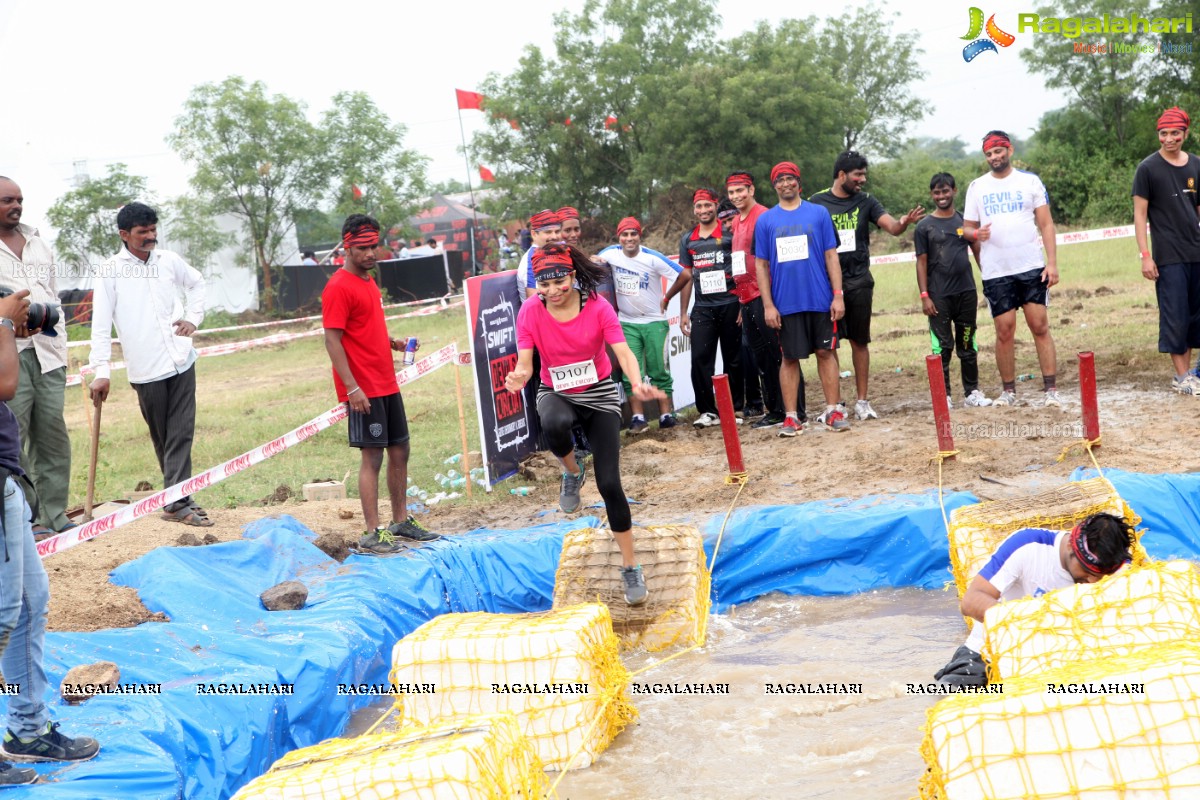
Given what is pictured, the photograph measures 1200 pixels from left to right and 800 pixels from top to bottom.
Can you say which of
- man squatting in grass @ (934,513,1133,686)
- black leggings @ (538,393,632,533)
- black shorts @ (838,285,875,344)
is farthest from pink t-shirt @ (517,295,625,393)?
black shorts @ (838,285,875,344)

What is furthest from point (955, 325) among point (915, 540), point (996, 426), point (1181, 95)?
point (1181, 95)

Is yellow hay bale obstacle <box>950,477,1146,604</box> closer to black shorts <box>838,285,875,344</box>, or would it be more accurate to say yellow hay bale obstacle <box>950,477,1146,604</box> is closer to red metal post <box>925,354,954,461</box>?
red metal post <box>925,354,954,461</box>

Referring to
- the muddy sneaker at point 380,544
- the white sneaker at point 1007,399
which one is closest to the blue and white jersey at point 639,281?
the white sneaker at point 1007,399

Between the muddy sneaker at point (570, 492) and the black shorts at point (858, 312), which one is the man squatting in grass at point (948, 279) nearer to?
the black shorts at point (858, 312)

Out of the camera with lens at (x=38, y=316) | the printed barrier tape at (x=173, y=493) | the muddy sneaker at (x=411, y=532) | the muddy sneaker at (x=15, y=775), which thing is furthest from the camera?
the muddy sneaker at (x=411, y=532)

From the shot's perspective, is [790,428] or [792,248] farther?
[790,428]

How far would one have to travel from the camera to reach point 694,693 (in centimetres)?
580

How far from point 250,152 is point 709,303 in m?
28.0

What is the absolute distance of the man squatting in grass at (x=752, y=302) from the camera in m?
9.78

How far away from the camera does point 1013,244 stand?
9.28 m

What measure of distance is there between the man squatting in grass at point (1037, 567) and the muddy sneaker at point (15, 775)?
12.4ft

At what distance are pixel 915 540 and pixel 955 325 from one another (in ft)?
11.0

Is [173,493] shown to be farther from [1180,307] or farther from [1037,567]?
[1180,307]

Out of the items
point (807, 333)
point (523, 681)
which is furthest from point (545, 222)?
point (523, 681)
